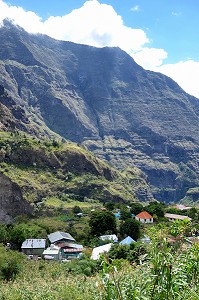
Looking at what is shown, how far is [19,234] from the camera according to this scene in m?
57.0

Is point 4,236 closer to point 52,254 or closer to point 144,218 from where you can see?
point 52,254

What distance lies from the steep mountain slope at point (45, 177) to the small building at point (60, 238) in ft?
95.8

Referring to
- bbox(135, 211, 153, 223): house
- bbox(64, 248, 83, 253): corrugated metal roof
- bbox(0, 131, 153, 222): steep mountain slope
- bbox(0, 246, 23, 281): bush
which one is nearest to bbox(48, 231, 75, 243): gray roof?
bbox(64, 248, 83, 253): corrugated metal roof

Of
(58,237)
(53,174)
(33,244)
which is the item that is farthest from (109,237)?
(53,174)

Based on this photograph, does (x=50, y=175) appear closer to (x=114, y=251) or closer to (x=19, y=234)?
(x=19, y=234)

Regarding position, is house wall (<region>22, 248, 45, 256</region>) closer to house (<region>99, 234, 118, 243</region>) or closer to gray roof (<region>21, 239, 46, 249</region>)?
gray roof (<region>21, 239, 46, 249</region>)

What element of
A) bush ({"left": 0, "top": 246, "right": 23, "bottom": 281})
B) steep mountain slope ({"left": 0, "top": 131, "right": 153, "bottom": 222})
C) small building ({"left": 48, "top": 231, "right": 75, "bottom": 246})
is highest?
steep mountain slope ({"left": 0, "top": 131, "right": 153, "bottom": 222})

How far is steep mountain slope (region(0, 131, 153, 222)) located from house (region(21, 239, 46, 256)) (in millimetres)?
33516

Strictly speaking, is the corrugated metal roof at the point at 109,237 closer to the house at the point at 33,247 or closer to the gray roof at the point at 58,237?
the gray roof at the point at 58,237

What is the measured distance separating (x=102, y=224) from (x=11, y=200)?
41751 mm

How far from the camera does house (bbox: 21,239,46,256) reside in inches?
2135

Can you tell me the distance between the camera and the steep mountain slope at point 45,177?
97500 millimetres

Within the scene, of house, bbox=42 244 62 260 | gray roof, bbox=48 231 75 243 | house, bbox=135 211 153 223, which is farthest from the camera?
house, bbox=135 211 153 223

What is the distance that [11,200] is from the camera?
316ft
